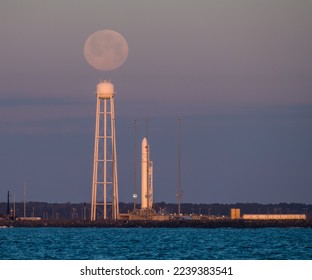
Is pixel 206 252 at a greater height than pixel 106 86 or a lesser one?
lesser

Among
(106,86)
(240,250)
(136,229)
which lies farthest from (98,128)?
(240,250)

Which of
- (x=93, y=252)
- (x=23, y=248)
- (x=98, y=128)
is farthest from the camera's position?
(x=98, y=128)

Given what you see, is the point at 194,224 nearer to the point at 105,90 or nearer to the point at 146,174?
the point at 146,174

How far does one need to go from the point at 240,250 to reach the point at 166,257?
508 inches

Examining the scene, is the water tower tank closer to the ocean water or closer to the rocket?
the rocket

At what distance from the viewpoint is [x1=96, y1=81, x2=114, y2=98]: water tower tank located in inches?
5989

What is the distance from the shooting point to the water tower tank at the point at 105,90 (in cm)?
15212

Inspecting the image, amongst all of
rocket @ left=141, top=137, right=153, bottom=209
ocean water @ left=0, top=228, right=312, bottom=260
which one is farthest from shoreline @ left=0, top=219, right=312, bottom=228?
ocean water @ left=0, top=228, right=312, bottom=260

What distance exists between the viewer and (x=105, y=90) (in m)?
152

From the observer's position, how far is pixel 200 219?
7392 inches

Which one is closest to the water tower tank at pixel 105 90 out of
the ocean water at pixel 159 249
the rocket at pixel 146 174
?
the rocket at pixel 146 174

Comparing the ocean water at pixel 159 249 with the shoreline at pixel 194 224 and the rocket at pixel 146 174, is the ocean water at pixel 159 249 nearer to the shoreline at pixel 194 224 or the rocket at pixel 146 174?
Result: the rocket at pixel 146 174
